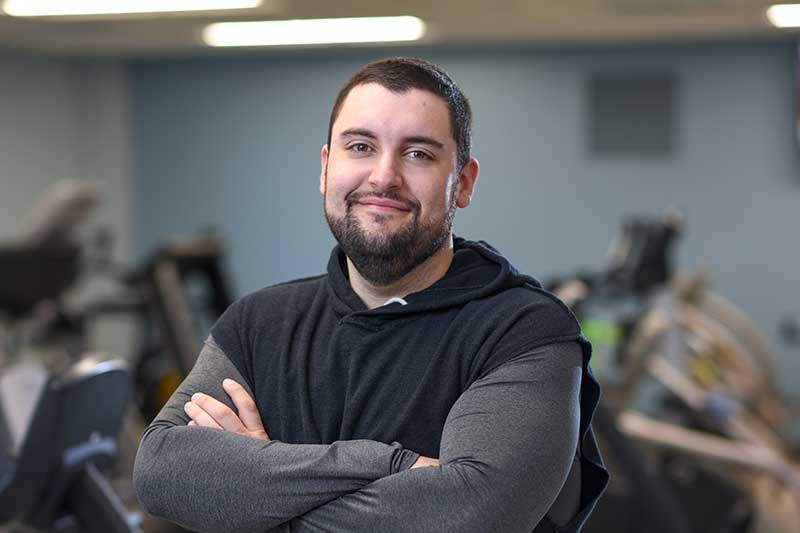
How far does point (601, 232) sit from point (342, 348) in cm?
628

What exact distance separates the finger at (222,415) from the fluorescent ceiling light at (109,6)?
4460 millimetres

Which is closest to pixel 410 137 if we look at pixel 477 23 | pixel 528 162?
pixel 477 23

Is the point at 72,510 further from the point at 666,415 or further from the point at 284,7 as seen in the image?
the point at 284,7

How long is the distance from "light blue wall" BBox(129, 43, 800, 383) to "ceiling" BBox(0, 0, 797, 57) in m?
0.28

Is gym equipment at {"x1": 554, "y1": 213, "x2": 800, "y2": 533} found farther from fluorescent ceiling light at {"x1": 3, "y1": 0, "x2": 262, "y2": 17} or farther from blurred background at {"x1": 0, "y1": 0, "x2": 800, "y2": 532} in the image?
fluorescent ceiling light at {"x1": 3, "y1": 0, "x2": 262, "y2": 17}

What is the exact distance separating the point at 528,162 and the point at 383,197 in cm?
631

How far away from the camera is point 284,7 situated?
5.92 meters

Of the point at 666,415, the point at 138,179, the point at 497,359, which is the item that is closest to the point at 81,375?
the point at 497,359

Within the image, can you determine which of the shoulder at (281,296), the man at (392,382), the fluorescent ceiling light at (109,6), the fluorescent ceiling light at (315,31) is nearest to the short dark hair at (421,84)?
the man at (392,382)

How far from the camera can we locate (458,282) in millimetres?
1499

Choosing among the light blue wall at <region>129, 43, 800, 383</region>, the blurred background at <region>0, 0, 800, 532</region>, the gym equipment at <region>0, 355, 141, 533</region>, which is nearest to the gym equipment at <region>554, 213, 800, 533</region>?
the blurred background at <region>0, 0, 800, 532</region>

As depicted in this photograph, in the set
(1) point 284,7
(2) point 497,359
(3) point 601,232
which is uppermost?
A: (1) point 284,7

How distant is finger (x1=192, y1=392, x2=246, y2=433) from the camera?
1.46 meters

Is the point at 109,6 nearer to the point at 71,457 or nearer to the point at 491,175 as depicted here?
the point at 491,175
